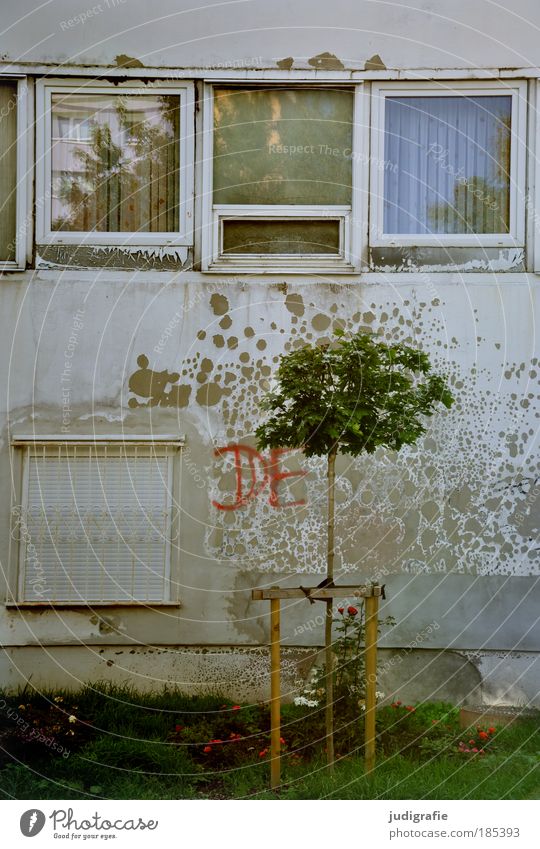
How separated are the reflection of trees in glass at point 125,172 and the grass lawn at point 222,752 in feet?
8.04

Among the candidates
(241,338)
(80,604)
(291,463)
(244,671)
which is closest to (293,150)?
(241,338)

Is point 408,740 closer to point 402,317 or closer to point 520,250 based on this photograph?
point 402,317

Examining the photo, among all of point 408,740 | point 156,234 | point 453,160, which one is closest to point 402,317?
point 453,160

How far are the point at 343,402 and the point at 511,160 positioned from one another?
6.11ft

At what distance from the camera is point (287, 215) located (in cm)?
515

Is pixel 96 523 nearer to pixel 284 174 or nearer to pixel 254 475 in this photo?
pixel 254 475

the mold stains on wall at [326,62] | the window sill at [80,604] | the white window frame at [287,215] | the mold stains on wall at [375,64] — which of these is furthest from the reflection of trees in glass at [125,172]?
the window sill at [80,604]

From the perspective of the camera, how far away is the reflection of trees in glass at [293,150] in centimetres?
516

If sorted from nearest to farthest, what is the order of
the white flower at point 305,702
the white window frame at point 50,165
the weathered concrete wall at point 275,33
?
1. the white flower at point 305,702
2. the weathered concrete wall at point 275,33
3. the white window frame at point 50,165

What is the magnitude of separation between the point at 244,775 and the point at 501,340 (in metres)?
2.52

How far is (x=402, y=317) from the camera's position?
5.17 m

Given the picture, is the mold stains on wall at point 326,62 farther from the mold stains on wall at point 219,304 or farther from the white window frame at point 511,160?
the mold stains on wall at point 219,304

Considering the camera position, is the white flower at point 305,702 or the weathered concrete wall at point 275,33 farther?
the weathered concrete wall at point 275,33
